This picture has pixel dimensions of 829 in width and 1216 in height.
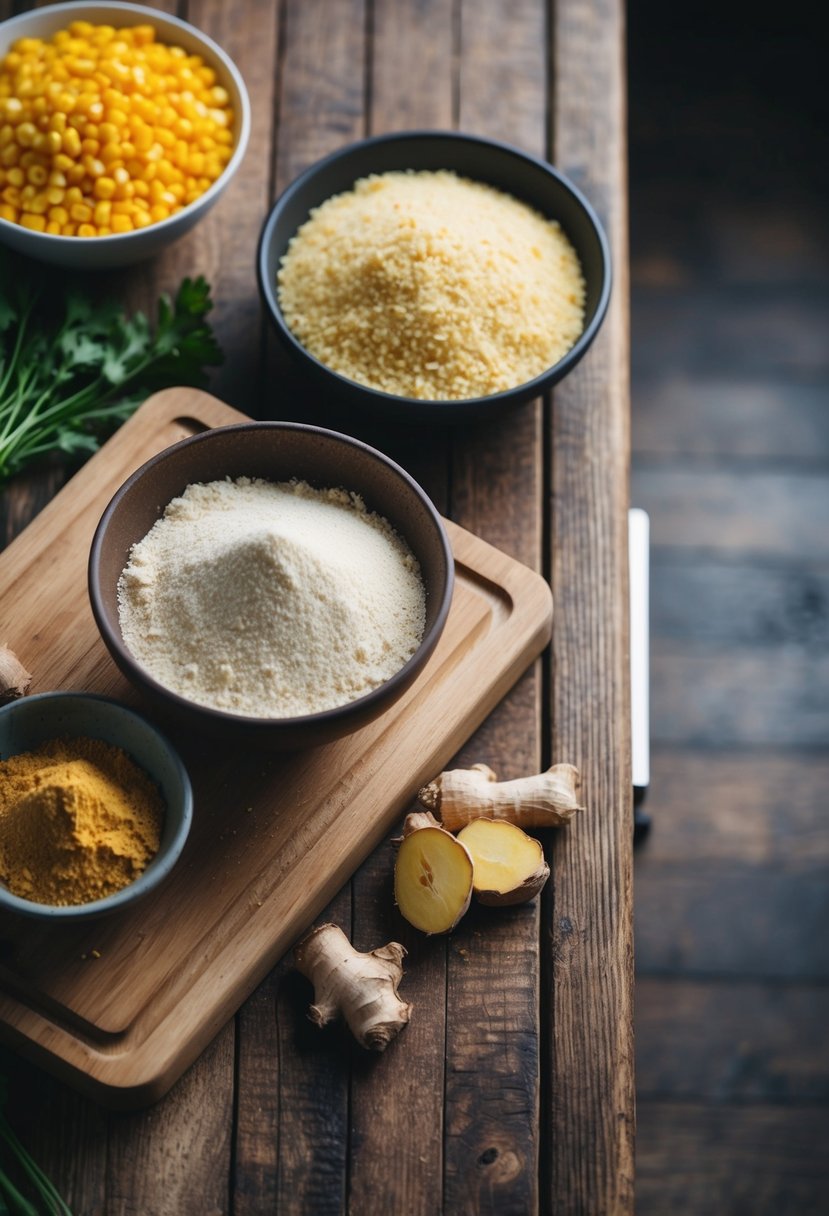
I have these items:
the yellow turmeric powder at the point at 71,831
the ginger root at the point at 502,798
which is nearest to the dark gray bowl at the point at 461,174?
the ginger root at the point at 502,798

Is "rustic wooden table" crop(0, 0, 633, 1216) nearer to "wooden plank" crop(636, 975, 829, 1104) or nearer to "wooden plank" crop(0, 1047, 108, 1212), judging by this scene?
"wooden plank" crop(0, 1047, 108, 1212)

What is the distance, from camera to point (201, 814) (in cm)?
131

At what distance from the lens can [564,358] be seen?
146 cm

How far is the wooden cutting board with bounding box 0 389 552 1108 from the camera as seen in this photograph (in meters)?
1.21

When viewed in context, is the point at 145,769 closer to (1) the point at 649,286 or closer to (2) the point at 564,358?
(2) the point at 564,358

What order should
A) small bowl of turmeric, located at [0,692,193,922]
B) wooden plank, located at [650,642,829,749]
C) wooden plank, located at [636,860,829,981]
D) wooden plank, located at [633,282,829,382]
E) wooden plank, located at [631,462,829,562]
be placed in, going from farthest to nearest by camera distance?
wooden plank, located at [633,282,829,382], wooden plank, located at [631,462,829,562], wooden plank, located at [650,642,829,749], wooden plank, located at [636,860,829,981], small bowl of turmeric, located at [0,692,193,922]

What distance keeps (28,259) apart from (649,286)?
54.8 inches

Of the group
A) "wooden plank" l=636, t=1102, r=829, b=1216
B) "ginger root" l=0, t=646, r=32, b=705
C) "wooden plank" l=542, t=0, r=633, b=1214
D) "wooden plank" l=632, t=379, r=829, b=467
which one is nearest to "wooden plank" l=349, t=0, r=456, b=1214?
"wooden plank" l=542, t=0, r=633, b=1214

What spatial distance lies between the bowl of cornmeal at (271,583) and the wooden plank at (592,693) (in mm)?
302

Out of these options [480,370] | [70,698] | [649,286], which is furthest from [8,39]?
[649,286]

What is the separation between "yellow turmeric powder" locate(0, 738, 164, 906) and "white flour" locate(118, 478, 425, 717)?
13cm

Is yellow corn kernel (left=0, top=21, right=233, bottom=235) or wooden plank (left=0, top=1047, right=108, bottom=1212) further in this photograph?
yellow corn kernel (left=0, top=21, right=233, bottom=235)

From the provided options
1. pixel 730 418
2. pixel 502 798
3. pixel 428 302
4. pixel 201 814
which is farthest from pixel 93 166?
pixel 730 418

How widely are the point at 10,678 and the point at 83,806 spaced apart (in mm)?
227
